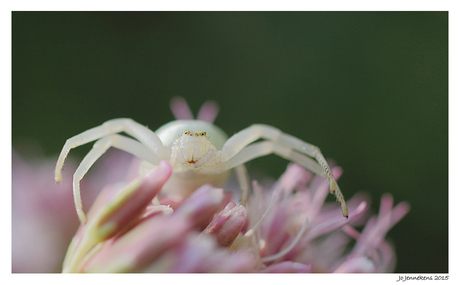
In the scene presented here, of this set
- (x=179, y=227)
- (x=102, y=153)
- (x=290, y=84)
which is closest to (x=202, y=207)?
(x=179, y=227)

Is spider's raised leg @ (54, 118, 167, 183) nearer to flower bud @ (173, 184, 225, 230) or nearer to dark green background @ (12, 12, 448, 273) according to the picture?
flower bud @ (173, 184, 225, 230)

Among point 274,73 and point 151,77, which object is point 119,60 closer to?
point 151,77

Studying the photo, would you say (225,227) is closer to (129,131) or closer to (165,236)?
(165,236)

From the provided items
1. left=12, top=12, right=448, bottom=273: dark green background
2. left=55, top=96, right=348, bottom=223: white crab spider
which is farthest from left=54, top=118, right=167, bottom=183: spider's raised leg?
left=12, top=12, right=448, bottom=273: dark green background

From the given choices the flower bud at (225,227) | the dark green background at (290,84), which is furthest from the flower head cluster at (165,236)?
the dark green background at (290,84)
